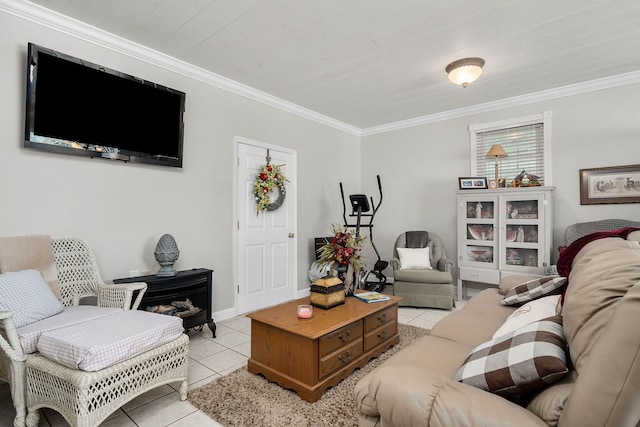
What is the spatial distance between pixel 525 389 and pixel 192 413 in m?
1.80

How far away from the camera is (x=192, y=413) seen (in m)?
1.94

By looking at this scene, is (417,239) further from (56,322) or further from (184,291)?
(56,322)

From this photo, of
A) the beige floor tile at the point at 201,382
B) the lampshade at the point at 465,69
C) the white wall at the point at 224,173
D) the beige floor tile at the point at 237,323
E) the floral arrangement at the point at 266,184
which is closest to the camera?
the beige floor tile at the point at 201,382

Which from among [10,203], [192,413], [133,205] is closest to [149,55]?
[133,205]

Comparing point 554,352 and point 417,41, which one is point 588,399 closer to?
point 554,352

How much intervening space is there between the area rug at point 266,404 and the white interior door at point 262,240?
1.67 meters

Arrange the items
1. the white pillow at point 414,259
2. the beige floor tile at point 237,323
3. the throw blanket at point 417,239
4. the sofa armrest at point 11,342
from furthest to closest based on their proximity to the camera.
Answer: the throw blanket at point 417,239 → the white pillow at point 414,259 → the beige floor tile at point 237,323 → the sofa armrest at point 11,342

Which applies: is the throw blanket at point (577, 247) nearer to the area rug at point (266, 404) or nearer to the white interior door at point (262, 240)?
the area rug at point (266, 404)

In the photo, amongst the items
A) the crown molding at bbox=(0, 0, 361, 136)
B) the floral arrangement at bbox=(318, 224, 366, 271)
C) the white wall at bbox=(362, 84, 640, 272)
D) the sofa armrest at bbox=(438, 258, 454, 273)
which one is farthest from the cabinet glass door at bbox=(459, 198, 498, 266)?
the crown molding at bbox=(0, 0, 361, 136)

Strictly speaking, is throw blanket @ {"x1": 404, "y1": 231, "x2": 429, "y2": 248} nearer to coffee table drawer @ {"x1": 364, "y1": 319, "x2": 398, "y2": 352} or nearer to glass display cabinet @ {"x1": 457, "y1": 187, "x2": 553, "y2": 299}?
glass display cabinet @ {"x1": 457, "y1": 187, "x2": 553, "y2": 299}

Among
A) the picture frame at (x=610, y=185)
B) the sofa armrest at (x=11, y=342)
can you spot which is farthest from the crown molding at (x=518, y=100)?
the sofa armrest at (x=11, y=342)

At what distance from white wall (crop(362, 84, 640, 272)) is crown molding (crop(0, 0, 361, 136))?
78.0 inches

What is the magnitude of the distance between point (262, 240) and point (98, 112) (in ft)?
7.14

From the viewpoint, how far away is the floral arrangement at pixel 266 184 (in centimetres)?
403
